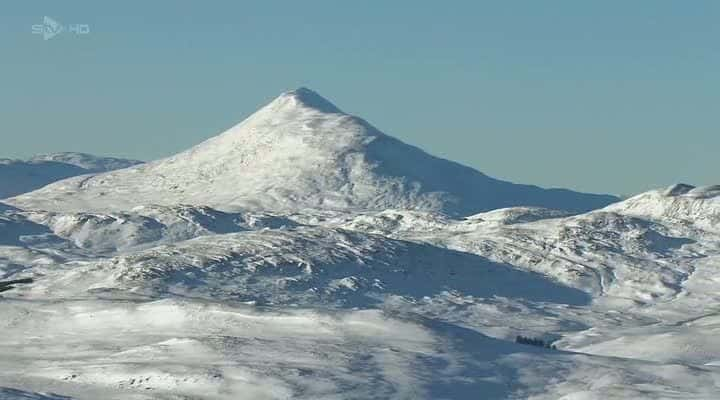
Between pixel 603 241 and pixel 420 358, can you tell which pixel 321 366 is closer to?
pixel 420 358

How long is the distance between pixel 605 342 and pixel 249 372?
45.3 metres

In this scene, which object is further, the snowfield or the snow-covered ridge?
the snow-covered ridge

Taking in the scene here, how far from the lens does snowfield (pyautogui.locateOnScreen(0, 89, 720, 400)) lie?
66062mm

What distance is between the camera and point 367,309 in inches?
4080

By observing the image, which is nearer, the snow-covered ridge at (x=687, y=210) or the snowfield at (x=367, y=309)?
the snowfield at (x=367, y=309)

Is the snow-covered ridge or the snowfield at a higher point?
the snow-covered ridge

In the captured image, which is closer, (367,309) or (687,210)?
(367,309)

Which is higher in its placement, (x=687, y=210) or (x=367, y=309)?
(x=687, y=210)

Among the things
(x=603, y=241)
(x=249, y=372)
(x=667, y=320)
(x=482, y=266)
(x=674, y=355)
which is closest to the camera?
(x=249, y=372)

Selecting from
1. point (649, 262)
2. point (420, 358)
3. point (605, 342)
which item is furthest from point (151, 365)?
point (649, 262)

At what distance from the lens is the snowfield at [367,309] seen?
66.1 meters

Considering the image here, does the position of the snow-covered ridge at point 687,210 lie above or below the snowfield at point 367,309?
above

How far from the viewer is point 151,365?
219 ft

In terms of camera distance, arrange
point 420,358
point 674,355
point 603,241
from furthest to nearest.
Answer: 1. point 603,241
2. point 674,355
3. point 420,358
